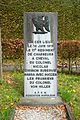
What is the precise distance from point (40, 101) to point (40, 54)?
0.92m

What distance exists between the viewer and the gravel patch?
4969 mm

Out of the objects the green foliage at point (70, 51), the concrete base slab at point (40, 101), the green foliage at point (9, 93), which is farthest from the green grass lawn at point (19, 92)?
the green foliage at point (70, 51)

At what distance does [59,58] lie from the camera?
9711mm

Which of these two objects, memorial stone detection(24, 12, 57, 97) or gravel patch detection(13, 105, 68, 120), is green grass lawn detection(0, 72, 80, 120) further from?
memorial stone detection(24, 12, 57, 97)

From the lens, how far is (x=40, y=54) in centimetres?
A: 573

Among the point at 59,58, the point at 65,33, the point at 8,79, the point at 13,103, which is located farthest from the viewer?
the point at 65,33

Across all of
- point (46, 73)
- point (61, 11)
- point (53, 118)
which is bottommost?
point (53, 118)

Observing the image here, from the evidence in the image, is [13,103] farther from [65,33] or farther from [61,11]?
[61,11]

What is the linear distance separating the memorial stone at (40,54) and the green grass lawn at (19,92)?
1.02 ft

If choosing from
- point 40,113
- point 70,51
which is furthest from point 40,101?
point 70,51

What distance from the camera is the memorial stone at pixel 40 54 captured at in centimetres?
564

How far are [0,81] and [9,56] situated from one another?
9.84ft

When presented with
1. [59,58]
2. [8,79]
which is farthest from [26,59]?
[59,58]

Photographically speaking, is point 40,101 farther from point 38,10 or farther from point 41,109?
point 38,10
